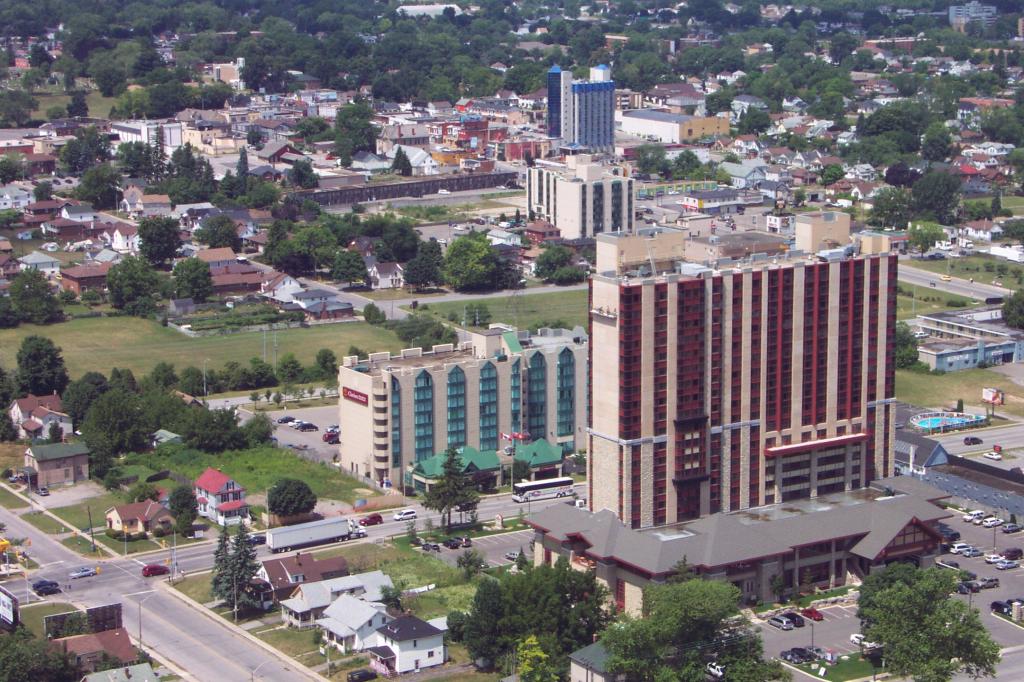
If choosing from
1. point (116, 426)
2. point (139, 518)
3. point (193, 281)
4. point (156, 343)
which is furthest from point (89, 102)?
point (139, 518)

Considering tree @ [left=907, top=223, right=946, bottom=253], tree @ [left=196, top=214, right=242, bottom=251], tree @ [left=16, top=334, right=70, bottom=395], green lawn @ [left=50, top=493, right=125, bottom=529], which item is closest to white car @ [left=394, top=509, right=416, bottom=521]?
green lawn @ [left=50, top=493, right=125, bottom=529]

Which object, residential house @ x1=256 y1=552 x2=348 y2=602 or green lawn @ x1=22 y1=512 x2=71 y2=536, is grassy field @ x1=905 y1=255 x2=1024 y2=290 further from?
green lawn @ x1=22 y1=512 x2=71 y2=536

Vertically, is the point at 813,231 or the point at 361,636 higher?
the point at 813,231

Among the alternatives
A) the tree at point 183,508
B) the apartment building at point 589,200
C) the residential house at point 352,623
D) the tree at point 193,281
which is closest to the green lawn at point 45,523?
the tree at point 183,508

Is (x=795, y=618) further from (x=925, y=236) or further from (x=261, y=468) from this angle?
(x=925, y=236)

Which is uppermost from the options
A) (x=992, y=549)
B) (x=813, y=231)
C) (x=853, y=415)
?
(x=813, y=231)

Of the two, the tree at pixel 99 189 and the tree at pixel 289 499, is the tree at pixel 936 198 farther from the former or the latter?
the tree at pixel 289 499

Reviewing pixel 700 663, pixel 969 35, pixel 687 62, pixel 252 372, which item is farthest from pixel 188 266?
pixel 969 35

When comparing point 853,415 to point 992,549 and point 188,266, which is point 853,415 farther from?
point 188,266
